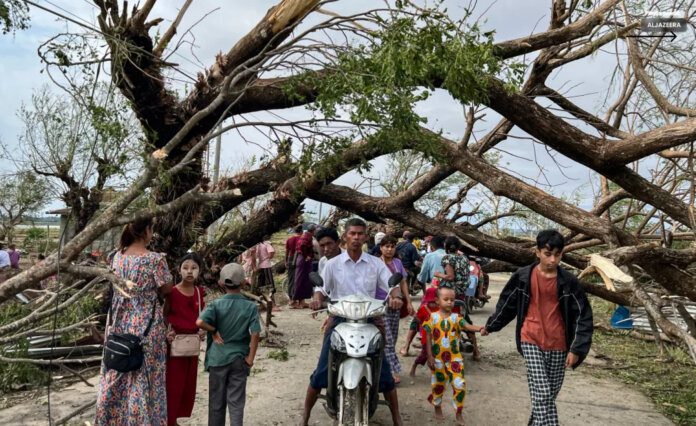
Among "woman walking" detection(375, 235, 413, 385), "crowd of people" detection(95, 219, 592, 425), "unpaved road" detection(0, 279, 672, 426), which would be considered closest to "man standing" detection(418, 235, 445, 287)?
"unpaved road" detection(0, 279, 672, 426)

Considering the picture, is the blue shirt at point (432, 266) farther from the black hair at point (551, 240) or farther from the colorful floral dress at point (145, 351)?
the colorful floral dress at point (145, 351)

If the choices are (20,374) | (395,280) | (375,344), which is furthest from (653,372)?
(20,374)

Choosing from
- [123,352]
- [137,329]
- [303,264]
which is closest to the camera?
[123,352]

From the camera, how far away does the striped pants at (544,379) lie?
385 centimetres

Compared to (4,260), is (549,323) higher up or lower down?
lower down

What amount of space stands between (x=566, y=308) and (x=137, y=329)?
3.13m

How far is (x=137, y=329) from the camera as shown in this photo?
3.76m

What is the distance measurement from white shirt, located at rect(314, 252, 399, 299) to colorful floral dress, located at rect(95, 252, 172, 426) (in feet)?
4.46

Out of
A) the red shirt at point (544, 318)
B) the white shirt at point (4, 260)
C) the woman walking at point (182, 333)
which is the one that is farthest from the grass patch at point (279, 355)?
the white shirt at point (4, 260)

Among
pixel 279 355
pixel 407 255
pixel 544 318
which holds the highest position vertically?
pixel 407 255

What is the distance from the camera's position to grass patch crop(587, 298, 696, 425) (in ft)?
18.5

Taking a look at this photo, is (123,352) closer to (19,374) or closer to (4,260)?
(19,374)

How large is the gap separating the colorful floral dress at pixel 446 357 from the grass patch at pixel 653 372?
2.33 m

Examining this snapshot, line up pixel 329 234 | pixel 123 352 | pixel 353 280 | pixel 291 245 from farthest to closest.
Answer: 1. pixel 291 245
2. pixel 329 234
3. pixel 353 280
4. pixel 123 352
